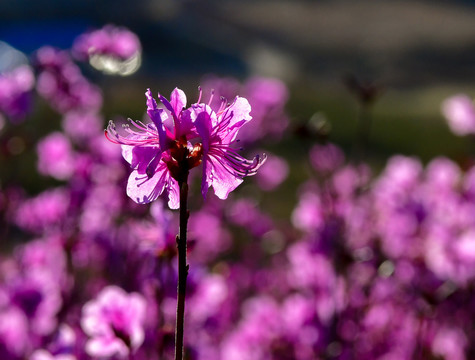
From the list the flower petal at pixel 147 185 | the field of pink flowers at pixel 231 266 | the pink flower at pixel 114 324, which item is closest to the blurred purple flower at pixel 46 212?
the field of pink flowers at pixel 231 266

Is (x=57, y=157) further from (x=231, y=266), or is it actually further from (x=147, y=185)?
(x=147, y=185)

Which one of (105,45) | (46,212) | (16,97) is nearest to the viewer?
(16,97)

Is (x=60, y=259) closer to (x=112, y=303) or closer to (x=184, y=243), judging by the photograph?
(x=112, y=303)

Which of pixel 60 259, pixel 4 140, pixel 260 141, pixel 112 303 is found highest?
pixel 112 303

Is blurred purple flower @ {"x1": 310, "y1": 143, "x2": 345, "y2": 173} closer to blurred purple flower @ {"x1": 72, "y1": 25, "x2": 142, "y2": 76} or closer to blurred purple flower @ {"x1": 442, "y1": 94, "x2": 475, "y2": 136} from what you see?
blurred purple flower @ {"x1": 442, "y1": 94, "x2": 475, "y2": 136}

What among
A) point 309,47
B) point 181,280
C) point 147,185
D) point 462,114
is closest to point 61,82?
point 147,185

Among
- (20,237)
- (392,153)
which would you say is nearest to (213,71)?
(392,153)
